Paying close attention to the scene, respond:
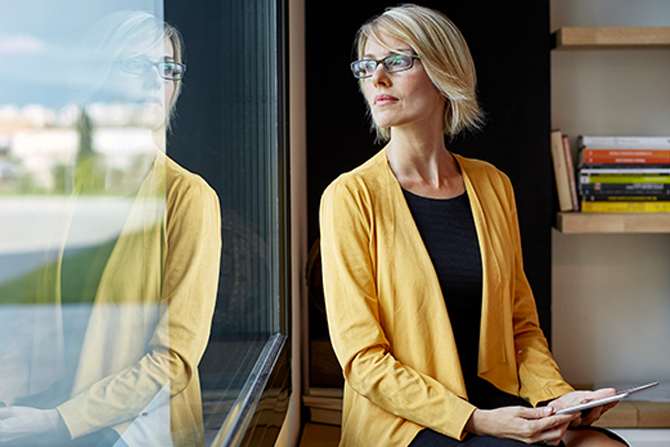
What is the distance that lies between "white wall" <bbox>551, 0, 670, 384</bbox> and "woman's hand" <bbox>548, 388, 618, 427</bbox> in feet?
4.59

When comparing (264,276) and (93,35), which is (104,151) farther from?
(264,276)

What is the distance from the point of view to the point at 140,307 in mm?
506

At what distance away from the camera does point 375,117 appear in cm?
141

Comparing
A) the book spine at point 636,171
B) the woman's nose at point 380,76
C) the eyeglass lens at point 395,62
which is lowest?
the book spine at point 636,171

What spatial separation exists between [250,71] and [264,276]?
1.50 feet

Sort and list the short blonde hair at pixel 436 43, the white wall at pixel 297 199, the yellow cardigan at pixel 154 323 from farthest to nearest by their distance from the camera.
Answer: the white wall at pixel 297 199
the short blonde hair at pixel 436 43
the yellow cardigan at pixel 154 323

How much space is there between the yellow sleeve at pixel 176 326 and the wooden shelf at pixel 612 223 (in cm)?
188

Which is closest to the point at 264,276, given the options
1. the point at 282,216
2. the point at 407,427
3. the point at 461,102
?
the point at 282,216

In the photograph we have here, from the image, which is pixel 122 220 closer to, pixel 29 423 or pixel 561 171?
pixel 29 423

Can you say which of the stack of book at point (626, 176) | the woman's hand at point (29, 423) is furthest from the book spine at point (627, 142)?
the woman's hand at point (29, 423)

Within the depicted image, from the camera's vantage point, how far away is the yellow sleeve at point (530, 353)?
1.38m

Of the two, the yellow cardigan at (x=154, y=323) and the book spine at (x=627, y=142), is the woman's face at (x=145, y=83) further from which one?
the book spine at (x=627, y=142)

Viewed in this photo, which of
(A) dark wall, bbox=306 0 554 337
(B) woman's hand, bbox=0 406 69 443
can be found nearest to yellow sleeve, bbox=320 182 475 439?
(B) woman's hand, bbox=0 406 69 443

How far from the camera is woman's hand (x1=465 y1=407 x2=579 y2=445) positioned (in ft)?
3.84
